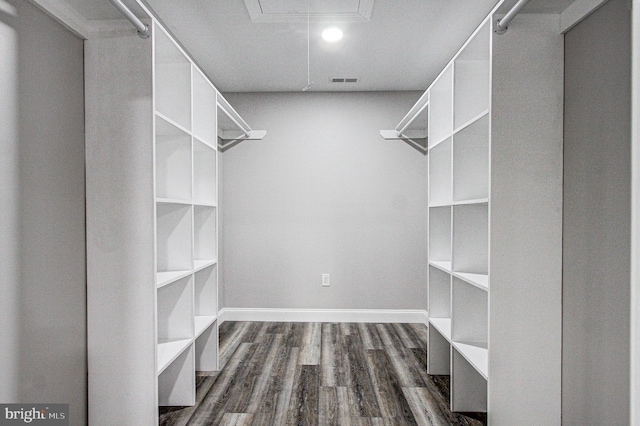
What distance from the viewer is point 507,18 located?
71.8 inches

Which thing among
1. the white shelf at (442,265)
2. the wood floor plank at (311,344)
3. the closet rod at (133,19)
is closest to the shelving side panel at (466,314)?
the white shelf at (442,265)

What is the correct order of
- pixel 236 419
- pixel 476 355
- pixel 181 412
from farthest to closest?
pixel 181 412
pixel 236 419
pixel 476 355

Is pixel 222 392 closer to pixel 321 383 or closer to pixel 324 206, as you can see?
pixel 321 383

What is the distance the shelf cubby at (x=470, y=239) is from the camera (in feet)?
8.23

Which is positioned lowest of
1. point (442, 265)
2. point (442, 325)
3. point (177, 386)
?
point (177, 386)

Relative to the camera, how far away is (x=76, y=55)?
1956mm

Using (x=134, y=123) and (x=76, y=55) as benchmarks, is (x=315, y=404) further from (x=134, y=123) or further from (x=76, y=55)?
(x=76, y=55)

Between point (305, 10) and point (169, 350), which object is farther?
point (305, 10)

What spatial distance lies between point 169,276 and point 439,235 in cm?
194

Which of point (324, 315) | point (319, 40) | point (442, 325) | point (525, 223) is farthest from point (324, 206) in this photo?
point (525, 223)

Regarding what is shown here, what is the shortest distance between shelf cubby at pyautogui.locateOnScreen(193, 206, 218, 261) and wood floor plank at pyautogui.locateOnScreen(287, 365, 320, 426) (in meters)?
1.10

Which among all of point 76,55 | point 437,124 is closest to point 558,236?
point 437,124

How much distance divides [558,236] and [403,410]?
1.35m

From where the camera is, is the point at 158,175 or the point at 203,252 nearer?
the point at 158,175
